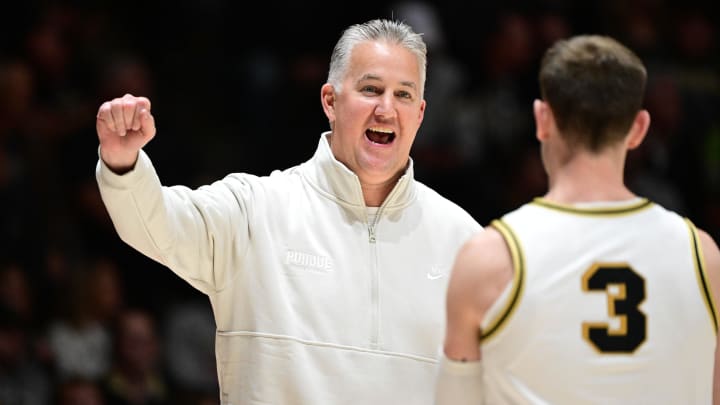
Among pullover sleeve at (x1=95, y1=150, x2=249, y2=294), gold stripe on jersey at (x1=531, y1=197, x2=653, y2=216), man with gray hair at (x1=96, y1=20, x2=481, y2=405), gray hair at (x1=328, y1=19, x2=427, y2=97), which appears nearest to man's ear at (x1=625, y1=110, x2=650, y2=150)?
gold stripe on jersey at (x1=531, y1=197, x2=653, y2=216)

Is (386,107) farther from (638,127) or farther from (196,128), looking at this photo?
(196,128)

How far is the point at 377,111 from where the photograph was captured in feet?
14.0

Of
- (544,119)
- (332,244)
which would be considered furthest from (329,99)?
(544,119)

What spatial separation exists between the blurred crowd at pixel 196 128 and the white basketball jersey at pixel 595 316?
437 cm

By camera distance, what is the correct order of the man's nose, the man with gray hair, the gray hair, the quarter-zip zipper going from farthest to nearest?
the gray hair < the man's nose < the quarter-zip zipper < the man with gray hair

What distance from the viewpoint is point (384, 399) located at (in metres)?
3.99

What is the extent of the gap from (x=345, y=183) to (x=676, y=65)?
592 centimetres

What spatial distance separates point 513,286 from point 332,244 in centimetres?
122

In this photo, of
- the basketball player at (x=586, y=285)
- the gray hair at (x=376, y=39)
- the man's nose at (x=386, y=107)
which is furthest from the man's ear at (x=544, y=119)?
the gray hair at (x=376, y=39)

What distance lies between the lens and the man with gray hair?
12.9ft

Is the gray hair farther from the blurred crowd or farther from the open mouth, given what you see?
the blurred crowd

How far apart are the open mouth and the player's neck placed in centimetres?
123

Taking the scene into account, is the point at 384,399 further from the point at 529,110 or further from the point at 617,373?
the point at 529,110

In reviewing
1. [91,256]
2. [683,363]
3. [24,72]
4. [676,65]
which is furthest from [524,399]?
[676,65]
